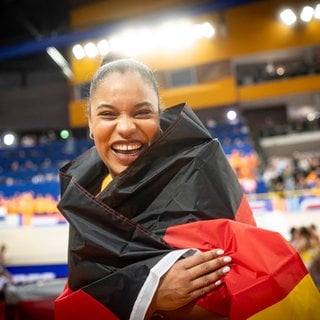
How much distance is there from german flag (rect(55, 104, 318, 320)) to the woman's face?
6cm

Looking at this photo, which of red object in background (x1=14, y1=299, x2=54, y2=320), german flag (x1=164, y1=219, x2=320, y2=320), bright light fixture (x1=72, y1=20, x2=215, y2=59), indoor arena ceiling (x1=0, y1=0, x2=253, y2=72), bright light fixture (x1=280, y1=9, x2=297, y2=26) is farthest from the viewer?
indoor arena ceiling (x1=0, y1=0, x2=253, y2=72)

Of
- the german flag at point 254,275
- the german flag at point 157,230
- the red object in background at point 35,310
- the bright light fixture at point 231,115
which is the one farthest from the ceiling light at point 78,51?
the german flag at point 254,275

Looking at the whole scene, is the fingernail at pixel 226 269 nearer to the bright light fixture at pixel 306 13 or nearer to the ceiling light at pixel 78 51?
the bright light fixture at pixel 306 13

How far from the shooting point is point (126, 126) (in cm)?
87

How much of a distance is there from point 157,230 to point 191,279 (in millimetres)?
125

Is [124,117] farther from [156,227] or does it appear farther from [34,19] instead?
[34,19]

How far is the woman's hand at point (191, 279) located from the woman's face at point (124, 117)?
0.27 m

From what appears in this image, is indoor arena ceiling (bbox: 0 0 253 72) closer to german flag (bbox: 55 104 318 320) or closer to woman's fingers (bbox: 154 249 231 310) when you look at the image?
german flag (bbox: 55 104 318 320)

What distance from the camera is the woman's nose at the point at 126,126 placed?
0.87 m

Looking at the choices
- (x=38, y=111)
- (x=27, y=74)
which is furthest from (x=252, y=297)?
(x=27, y=74)

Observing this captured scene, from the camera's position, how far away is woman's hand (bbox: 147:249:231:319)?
2.37ft

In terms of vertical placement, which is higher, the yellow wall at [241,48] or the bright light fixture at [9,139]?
the yellow wall at [241,48]

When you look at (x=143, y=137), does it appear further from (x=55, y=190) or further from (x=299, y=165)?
(x=299, y=165)

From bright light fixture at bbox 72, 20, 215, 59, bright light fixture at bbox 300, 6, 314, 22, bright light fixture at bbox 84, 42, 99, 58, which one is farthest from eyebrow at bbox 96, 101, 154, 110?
bright light fixture at bbox 84, 42, 99, 58
